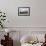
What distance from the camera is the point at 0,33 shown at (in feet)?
13.6

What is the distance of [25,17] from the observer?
413cm

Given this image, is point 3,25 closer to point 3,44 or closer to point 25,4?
point 3,44

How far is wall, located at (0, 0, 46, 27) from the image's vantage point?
13.5 feet

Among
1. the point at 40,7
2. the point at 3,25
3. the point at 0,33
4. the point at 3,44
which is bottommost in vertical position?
the point at 3,44

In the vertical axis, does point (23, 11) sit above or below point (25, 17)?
above

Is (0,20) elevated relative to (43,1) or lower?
lower

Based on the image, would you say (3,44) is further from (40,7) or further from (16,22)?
(40,7)

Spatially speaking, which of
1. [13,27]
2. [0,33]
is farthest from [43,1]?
[0,33]

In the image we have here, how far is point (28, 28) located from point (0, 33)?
0.88 meters

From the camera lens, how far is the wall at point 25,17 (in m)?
4.11

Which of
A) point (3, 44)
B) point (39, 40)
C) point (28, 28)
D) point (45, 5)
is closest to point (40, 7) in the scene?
point (45, 5)

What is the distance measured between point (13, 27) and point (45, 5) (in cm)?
119

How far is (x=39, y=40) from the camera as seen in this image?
4004 millimetres

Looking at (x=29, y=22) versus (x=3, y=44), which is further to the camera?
(x=29, y=22)
